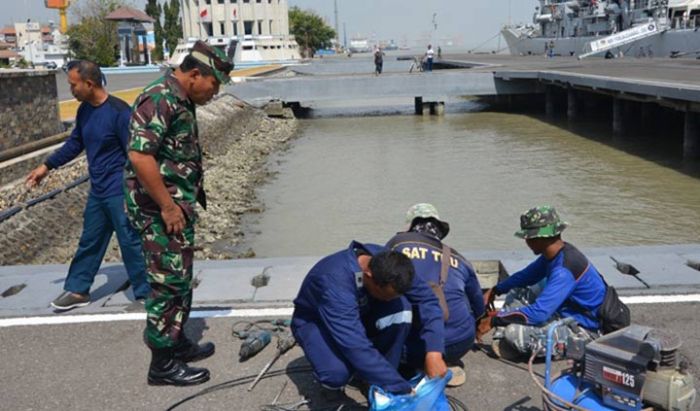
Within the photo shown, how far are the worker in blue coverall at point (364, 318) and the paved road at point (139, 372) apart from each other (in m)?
0.42

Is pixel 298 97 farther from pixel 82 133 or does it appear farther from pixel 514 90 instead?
pixel 82 133

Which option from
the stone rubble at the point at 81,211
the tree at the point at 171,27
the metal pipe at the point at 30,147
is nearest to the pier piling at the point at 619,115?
the stone rubble at the point at 81,211

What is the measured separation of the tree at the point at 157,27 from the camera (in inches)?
2771

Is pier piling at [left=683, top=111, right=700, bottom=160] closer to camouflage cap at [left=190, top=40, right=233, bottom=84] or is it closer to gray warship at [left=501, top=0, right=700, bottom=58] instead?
camouflage cap at [left=190, top=40, right=233, bottom=84]

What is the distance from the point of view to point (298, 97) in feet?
96.7

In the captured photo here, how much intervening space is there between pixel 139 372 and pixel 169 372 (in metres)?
0.34

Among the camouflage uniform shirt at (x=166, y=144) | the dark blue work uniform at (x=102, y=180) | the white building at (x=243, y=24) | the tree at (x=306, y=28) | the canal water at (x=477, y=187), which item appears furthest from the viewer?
the tree at (x=306, y=28)

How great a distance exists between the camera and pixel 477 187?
47.8ft

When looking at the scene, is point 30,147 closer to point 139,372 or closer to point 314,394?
point 139,372

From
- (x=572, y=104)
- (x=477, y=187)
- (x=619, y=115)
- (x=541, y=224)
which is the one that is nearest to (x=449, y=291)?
(x=541, y=224)

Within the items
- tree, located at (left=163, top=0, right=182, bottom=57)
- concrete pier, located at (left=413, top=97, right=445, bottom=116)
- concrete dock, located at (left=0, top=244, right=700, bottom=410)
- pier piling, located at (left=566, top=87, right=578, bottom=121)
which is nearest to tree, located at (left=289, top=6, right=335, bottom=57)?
tree, located at (left=163, top=0, right=182, bottom=57)

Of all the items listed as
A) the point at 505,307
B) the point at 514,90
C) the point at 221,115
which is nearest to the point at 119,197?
the point at 505,307

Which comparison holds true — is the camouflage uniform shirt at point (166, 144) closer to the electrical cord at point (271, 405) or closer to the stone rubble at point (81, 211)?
the electrical cord at point (271, 405)

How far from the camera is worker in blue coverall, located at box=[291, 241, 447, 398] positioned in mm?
3172
